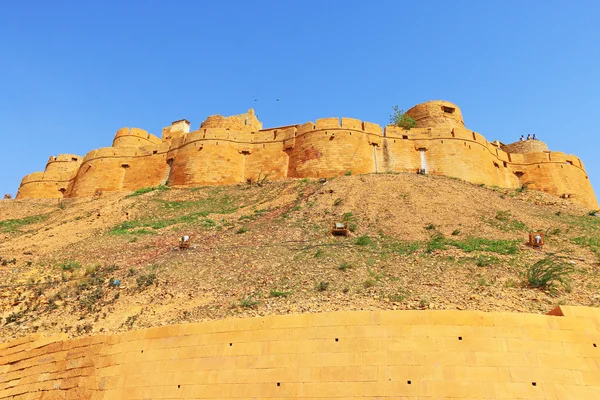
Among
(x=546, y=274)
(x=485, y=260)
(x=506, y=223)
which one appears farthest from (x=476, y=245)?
(x=506, y=223)

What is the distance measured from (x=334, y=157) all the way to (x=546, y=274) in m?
12.8

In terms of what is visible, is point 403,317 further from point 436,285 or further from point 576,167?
point 576,167

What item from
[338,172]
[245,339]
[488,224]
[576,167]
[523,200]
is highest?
[576,167]

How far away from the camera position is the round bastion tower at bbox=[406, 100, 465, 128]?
77.1ft

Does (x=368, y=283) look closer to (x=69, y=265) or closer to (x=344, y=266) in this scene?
(x=344, y=266)

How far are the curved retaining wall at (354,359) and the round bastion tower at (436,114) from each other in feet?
60.4

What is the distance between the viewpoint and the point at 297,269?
899 centimetres

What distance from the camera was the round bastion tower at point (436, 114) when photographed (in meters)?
23.5

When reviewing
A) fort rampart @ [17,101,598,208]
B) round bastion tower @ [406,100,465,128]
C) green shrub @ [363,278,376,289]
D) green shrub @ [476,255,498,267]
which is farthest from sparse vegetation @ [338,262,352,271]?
round bastion tower @ [406,100,465,128]

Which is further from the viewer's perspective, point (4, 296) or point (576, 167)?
point (576, 167)

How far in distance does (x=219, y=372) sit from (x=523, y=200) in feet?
46.0

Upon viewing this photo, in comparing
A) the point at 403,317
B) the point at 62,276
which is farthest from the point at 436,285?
the point at 62,276

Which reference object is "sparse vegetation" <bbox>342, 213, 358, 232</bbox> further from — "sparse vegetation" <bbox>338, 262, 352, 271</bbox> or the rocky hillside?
"sparse vegetation" <bbox>338, 262, 352, 271</bbox>

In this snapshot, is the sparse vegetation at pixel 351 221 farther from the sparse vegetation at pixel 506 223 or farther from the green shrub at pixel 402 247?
the sparse vegetation at pixel 506 223
